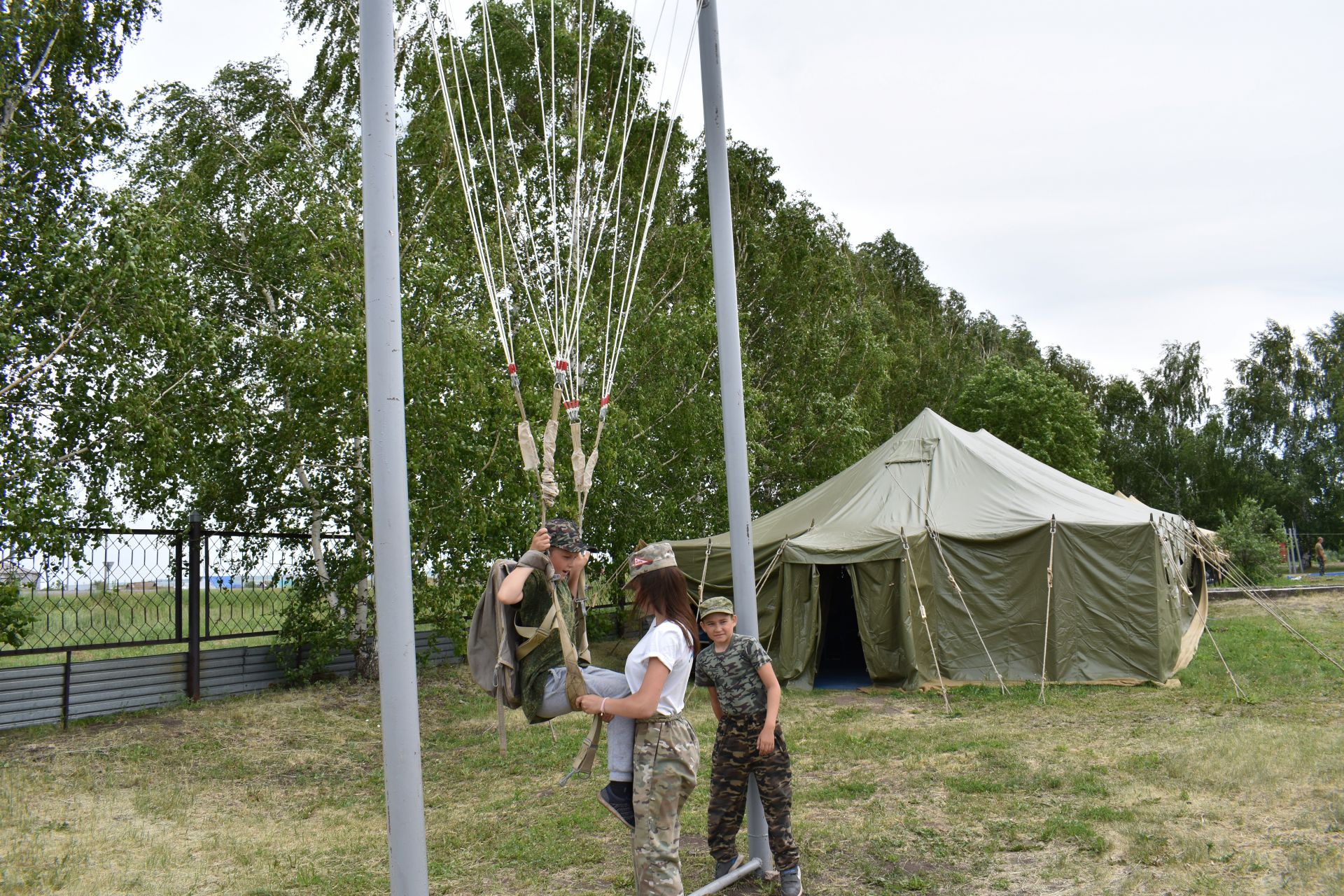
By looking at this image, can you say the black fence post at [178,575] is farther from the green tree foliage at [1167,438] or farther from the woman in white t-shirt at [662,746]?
the green tree foliage at [1167,438]

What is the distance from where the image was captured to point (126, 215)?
26.3 ft

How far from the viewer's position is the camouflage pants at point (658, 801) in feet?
11.1

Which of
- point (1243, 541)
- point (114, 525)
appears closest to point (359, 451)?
point (114, 525)

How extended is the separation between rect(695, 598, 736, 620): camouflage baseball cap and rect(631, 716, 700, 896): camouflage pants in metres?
0.77

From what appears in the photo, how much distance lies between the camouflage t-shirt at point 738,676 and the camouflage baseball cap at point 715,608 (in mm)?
181

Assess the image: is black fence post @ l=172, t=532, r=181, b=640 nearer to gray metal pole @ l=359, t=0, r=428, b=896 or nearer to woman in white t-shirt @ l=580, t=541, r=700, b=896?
woman in white t-shirt @ l=580, t=541, r=700, b=896

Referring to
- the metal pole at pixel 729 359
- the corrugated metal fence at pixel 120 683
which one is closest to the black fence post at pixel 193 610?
the corrugated metal fence at pixel 120 683

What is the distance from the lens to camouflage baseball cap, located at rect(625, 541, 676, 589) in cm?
350

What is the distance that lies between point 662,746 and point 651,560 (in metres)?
0.63

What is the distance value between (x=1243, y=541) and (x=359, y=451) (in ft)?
65.9

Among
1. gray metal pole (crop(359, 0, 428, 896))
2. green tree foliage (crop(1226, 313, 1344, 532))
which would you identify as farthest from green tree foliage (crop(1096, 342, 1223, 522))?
gray metal pole (crop(359, 0, 428, 896))

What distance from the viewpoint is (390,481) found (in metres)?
2.79

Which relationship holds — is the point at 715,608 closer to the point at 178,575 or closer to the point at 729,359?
the point at 729,359

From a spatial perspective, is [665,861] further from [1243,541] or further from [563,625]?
[1243,541]
